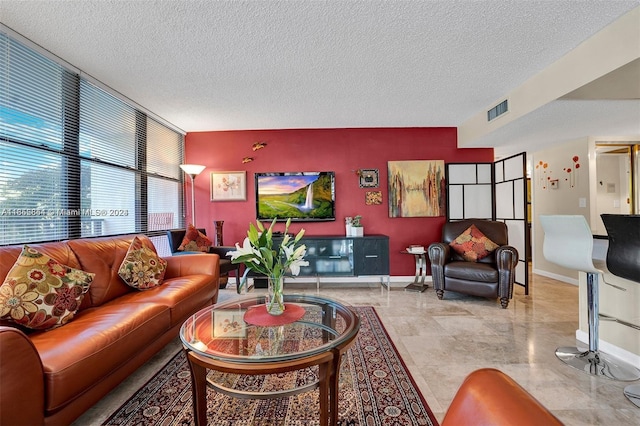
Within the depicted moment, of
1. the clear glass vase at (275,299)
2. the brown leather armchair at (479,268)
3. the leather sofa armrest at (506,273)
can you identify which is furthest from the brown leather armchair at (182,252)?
the leather sofa armrest at (506,273)

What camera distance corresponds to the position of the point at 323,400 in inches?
48.9

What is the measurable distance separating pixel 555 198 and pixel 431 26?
4055 millimetres

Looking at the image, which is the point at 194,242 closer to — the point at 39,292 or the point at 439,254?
the point at 39,292

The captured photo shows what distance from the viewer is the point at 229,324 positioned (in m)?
1.68

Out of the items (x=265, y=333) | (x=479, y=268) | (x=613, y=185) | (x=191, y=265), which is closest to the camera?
(x=265, y=333)

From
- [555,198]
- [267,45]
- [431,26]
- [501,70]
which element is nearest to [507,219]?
[555,198]

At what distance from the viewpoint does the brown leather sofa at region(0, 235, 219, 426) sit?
1.09m

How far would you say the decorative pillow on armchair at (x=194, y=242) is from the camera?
3.49m

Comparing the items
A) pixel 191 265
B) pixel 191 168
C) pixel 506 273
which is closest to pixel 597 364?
pixel 506 273

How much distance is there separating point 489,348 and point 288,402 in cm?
165

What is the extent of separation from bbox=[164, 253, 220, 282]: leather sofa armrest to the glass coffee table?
101cm

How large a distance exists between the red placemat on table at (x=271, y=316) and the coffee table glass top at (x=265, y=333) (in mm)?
24

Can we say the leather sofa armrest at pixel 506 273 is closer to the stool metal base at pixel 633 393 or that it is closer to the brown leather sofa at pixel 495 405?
the stool metal base at pixel 633 393

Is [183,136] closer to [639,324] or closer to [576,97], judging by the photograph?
[576,97]
